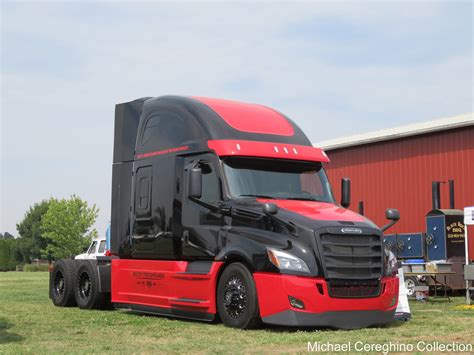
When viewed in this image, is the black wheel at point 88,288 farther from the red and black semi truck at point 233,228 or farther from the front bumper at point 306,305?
the front bumper at point 306,305

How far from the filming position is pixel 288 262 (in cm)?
1068

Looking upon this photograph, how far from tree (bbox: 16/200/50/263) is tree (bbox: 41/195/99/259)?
27052mm

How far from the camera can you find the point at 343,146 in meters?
27.6

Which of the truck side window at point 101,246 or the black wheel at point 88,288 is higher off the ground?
the truck side window at point 101,246

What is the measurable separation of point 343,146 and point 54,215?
49953mm

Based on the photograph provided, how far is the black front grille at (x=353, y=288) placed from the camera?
10.8 meters

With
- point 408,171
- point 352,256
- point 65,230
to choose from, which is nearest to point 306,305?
point 352,256

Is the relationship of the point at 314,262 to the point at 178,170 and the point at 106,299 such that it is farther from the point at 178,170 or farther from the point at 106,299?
the point at 106,299

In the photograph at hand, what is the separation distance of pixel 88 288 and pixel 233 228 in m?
5.47

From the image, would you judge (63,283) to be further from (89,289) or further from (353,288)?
(353,288)

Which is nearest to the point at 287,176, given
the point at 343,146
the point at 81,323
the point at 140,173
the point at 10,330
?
the point at 140,173

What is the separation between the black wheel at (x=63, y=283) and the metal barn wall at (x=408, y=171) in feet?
39.9

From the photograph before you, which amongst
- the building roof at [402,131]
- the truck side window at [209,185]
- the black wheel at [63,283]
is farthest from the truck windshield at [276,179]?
the building roof at [402,131]

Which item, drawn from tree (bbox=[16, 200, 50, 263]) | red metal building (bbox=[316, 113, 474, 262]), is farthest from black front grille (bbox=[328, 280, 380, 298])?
tree (bbox=[16, 200, 50, 263])
